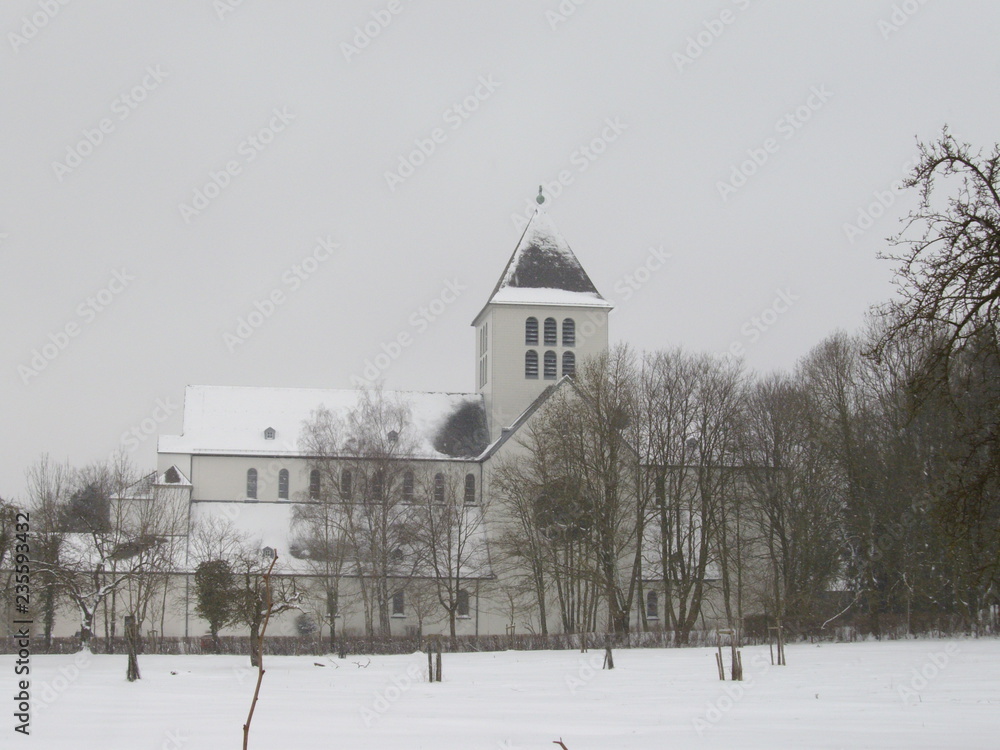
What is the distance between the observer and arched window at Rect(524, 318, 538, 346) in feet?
199

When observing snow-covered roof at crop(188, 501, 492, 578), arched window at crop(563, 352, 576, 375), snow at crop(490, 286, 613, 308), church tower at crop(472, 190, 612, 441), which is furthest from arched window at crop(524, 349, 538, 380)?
snow-covered roof at crop(188, 501, 492, 578)

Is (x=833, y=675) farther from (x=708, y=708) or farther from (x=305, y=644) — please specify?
(x=305, y=644)

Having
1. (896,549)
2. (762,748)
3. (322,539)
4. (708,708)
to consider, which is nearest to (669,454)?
(896,549)

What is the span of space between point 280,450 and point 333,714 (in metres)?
40.9

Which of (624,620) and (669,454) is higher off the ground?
(669,454)

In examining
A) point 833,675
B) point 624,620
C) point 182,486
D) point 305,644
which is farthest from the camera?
point 182,486

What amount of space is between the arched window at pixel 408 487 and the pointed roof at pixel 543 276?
9.95 meters

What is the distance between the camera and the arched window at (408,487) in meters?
56.3

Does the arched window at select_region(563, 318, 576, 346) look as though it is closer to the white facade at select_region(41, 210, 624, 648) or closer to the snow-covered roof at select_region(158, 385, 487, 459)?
the white facade at select_region(41, 210, 624, 648)

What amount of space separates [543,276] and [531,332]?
3.47 metres

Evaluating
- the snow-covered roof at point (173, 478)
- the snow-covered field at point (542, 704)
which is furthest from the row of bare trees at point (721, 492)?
the snow-covered roof at point (173, 478)

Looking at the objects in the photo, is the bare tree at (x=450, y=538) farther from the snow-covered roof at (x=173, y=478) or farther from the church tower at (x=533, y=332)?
the snow-covered roof at (x=173, y=478)

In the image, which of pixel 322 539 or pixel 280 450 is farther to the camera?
pixel 280 450

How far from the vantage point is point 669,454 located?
50625 mm
